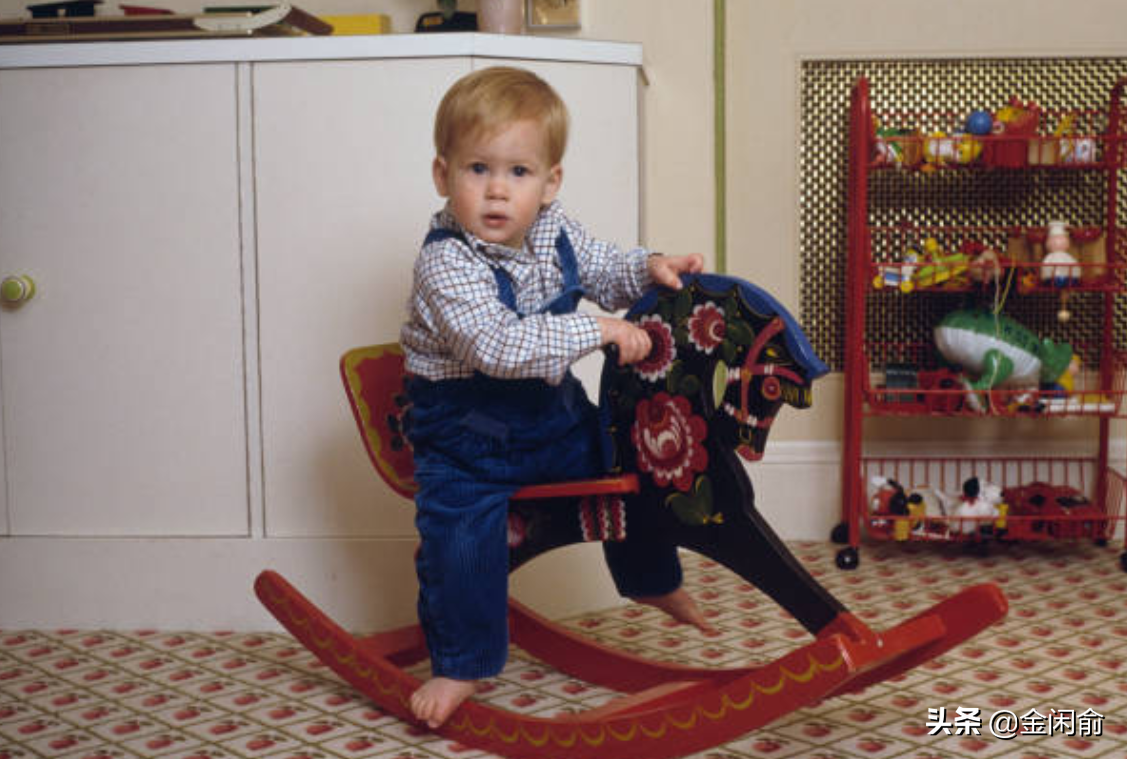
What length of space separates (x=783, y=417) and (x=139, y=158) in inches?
50.2

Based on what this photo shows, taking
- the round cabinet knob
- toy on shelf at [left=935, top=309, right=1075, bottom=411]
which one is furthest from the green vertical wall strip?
the round cabinet knob

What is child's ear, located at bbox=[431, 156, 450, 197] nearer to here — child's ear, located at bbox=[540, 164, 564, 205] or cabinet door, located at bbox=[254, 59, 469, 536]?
child's ear, located at bbox=[540, 164, 564, 205]

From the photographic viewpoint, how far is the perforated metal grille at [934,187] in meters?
2.32

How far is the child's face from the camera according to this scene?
1.38 meters

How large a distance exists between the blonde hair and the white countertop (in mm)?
401

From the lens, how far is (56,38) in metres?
1.86

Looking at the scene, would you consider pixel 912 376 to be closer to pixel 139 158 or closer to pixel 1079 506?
pixel 1079 506

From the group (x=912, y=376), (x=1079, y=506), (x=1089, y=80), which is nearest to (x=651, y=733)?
(x=912, y=376)

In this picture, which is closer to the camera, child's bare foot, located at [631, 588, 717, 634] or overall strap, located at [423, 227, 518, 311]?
overall strap, located at [423, 227, 518, 311]

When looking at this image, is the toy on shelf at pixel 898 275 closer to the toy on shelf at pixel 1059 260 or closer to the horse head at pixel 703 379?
the toy on shelf at pixel 1059 260

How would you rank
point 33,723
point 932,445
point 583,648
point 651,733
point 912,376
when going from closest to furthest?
point 651,733
point 33,723
point 583,648
point 912,376
point 932,445

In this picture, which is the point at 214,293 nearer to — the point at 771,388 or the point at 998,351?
the point at 771,388

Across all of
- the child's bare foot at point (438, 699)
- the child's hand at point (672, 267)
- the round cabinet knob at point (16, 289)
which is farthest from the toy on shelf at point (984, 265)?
the round cabinet knob at point (16, 289)

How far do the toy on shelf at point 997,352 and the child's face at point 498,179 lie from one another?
3.50 ft
